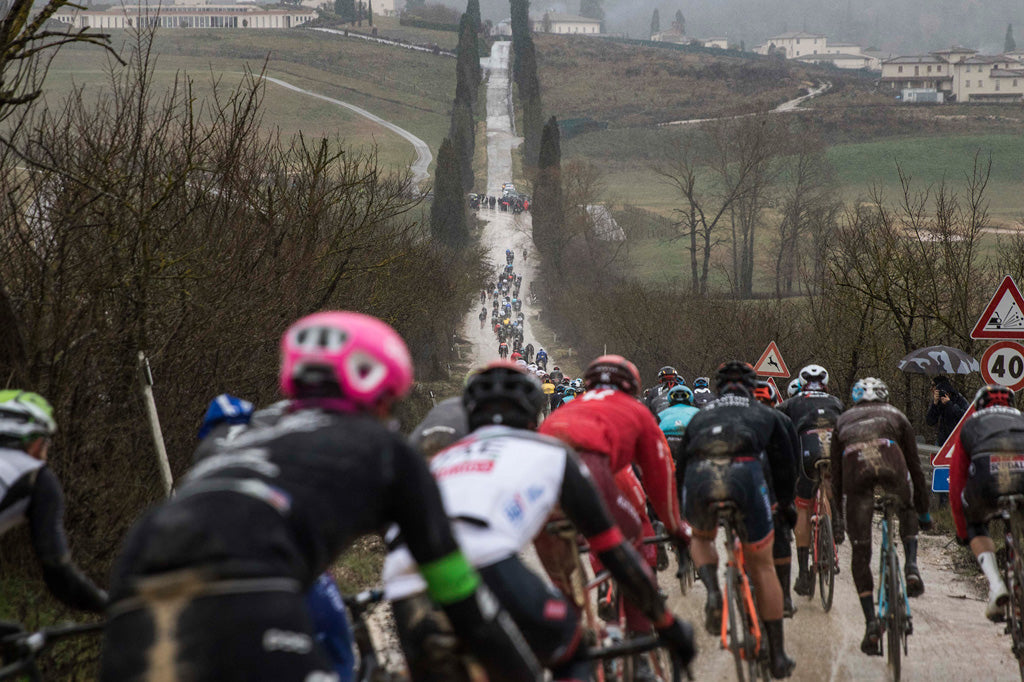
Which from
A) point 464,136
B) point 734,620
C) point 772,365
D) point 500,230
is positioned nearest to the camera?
point 734,620

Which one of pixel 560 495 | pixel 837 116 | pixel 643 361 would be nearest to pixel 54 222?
pixel 560 495

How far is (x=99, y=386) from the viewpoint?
34.8 ft

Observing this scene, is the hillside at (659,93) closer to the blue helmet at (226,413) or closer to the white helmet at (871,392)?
the white helmet at (871,392)

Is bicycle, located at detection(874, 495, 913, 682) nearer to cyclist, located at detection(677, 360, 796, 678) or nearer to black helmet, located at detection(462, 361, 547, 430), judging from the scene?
cyclist, located at detection(677, 360, 796, 678)

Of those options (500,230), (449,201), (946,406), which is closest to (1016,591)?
(946,406)

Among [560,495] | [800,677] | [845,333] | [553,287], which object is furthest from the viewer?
[553,287]

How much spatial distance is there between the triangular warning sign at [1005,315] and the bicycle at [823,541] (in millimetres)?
2339

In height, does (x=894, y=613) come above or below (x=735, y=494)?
below

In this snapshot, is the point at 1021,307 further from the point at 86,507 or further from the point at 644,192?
the point at 644,192

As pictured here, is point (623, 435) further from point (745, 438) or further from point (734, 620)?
point (734, 620)

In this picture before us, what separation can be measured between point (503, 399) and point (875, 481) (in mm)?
4972

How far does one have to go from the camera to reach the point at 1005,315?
1230cm

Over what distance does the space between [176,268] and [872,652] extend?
792cm

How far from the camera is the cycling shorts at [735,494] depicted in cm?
774
